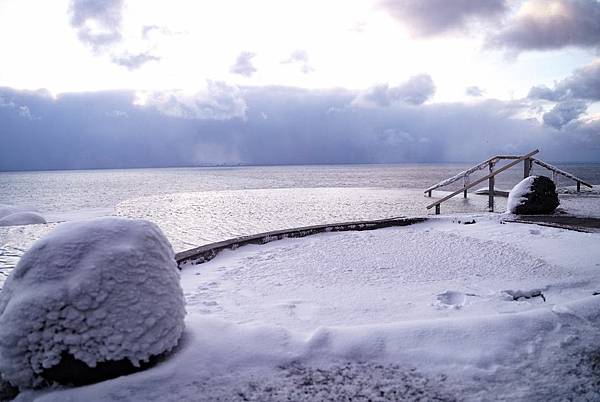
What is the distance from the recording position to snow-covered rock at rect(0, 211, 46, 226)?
17.1m

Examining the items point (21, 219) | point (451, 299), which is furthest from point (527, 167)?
point (21, 219)

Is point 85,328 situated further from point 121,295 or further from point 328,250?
point 328,250

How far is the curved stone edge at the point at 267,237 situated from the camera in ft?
23.0

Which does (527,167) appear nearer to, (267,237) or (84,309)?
(267,237)

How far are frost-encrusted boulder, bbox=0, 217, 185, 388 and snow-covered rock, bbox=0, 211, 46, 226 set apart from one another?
17.3 m

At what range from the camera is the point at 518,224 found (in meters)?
10.2

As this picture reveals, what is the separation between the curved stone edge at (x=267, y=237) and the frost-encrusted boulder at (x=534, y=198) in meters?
3.57

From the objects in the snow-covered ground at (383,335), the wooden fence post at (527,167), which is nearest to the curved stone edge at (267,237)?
the snow-covered ground at (383,335)

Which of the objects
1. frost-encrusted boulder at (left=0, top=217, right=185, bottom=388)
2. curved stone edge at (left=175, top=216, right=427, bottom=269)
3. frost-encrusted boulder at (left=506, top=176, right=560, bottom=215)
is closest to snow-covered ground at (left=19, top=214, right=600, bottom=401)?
frost-encrusted boulder at (left=0, top=217, right=185, bottom=388)

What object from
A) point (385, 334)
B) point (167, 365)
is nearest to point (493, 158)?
point (385, 334)

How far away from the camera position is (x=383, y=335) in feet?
11.3

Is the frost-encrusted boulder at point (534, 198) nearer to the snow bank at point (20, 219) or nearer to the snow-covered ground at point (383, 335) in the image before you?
the snow-covered ground at point (383, 335)

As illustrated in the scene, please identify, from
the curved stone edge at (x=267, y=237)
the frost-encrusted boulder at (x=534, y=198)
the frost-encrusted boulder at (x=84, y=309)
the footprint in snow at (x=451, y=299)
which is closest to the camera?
the frost-encrusted boulder at (x=84, y=309)

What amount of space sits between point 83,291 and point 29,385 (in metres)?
0.75
